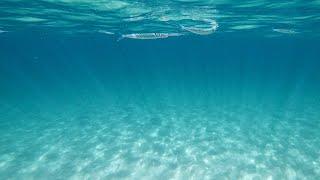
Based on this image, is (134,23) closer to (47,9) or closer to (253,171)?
(47,9)

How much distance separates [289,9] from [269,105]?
1133cm

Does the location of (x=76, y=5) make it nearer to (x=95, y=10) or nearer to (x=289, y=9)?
(x=95, y=10)

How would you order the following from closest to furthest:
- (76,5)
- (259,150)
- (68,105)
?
(259,150)
(76,5)
(68,105)

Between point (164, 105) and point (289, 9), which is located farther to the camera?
point (164, 105)

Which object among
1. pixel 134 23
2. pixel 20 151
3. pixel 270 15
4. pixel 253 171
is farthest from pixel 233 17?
pixel 20 151

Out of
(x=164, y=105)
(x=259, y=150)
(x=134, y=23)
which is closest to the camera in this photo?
(x=259, y=150)

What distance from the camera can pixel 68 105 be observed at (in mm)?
26844

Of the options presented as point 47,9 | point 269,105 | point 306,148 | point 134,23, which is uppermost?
point 47,9

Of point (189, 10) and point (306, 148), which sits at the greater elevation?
point (189, 10)

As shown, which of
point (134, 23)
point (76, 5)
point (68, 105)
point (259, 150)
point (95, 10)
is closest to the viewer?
point (259, 150)

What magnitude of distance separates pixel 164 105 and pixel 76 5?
40.9ft

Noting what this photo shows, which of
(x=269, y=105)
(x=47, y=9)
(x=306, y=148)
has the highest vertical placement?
(x=47, y=9)

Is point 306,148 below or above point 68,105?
above

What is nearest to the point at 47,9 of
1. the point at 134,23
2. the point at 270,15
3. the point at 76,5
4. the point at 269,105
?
the point at 76,5
